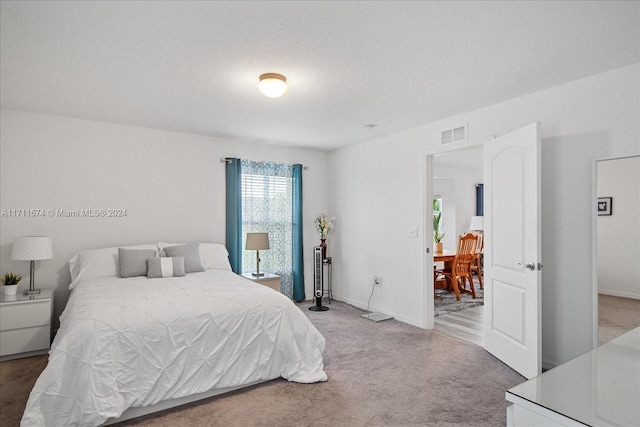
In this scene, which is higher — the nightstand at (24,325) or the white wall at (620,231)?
the white wall at (620,231)

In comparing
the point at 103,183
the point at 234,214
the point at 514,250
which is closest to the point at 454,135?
the point at 514,250

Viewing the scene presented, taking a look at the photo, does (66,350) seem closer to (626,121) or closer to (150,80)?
(150,80)

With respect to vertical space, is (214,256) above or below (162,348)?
above

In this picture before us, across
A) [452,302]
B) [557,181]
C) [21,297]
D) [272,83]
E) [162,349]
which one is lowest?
[452,302]

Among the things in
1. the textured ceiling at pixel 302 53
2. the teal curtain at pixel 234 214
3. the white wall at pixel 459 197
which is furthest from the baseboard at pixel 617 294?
the white wall at pixel 459 197

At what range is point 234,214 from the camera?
504cm

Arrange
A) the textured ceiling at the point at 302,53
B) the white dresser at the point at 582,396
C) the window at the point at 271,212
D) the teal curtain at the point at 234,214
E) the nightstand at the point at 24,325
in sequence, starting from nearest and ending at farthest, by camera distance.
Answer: the white dresser at the point at 582,396
the textured ceiling at the point at 302,53
the nightstand at the point at 24,325
the teal curtain at the point at 234,214
the window at the point at 271,212

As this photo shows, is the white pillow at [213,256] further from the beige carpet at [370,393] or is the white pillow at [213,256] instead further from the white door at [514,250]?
the white door at [514,250]

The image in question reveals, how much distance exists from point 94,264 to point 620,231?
15.7 feet

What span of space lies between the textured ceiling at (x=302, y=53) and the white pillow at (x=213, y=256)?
1667 millimetres

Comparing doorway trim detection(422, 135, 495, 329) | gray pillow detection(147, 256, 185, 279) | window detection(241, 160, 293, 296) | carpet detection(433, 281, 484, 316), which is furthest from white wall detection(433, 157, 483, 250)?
gray pillow detection(147, 256, 185, 279)

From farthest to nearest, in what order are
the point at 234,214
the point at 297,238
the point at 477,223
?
the point at 477,223
the point at 297,238
the point at 234,214

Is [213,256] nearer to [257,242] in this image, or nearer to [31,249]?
[257,242]

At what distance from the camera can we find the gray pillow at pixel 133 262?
3.78 metres
